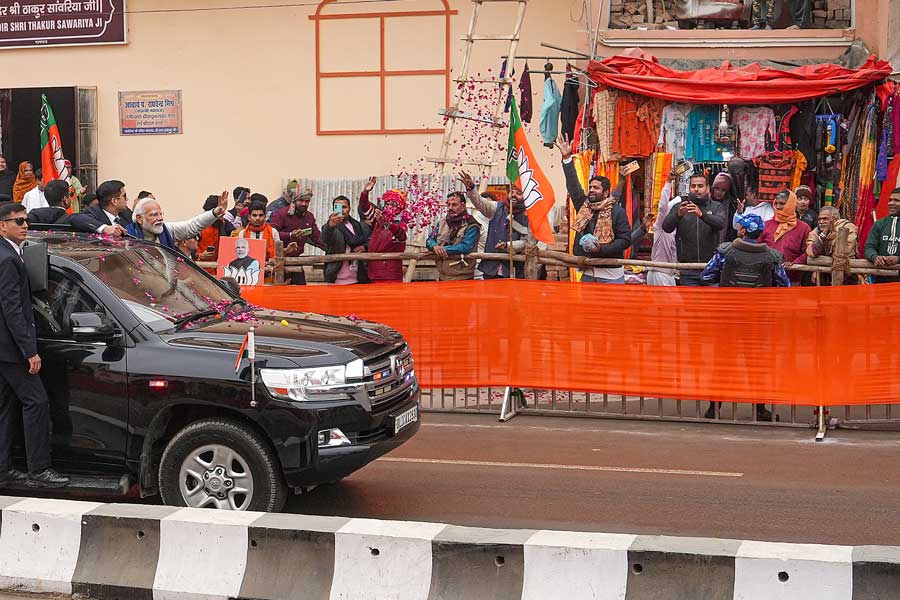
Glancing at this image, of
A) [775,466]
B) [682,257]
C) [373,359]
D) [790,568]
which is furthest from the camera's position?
[682,257]

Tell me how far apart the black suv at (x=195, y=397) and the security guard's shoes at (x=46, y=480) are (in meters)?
0.08

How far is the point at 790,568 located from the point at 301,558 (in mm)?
2259

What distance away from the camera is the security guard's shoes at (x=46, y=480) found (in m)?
7.04

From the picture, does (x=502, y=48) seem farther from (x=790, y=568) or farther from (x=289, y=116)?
(x=790, y=568)

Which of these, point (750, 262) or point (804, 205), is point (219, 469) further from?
point (804, 205)

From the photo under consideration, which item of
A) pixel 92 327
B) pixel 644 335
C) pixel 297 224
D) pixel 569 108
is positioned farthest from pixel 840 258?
pixel 92 327

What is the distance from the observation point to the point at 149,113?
2414cm

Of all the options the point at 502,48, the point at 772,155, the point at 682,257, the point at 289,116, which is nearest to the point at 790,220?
the point at 682,257

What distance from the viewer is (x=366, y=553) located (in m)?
5.53

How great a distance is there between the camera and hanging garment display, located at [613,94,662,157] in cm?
1526

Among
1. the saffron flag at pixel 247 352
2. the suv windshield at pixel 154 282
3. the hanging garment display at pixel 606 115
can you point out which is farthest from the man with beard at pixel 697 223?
the saffron flag at pixel 247 352

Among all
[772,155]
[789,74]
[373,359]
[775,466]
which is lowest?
[775,466]

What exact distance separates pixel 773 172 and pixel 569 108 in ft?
9.65

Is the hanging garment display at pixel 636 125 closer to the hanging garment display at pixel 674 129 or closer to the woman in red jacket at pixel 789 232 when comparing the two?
the hanging garment display at pixel 674 129
